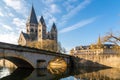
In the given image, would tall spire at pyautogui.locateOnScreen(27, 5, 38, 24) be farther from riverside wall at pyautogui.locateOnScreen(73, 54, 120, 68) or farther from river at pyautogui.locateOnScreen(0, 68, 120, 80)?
river at pyautogui.locateOnScreen(0, 68, 120, 80)

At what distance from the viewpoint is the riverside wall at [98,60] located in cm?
4888

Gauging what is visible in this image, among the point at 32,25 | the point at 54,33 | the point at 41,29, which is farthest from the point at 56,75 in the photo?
the point at 54,33

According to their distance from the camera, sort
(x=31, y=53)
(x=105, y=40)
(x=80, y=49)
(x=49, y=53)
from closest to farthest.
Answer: (x=105, y=40), (x=31, y=53), (x=49, y=53), (x=80, y=49)

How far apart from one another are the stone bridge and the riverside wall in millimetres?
7243

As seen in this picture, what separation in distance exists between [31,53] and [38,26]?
93.8 metres

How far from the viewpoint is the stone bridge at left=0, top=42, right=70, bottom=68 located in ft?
105

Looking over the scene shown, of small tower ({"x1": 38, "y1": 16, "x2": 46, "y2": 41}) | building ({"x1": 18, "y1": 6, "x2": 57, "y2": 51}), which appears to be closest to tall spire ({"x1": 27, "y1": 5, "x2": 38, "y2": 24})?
building ({"x1": 18, "y1": 6, "x2": 57, "y2": 51})

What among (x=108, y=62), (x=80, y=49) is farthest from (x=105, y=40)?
(x=80, y=49)

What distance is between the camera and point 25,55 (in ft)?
121

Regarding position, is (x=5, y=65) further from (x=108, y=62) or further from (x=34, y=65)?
(x=108, y=62)

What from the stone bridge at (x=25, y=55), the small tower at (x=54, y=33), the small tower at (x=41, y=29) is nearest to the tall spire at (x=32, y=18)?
the small tower at (x=41, y=29)

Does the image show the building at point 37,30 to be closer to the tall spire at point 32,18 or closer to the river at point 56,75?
the tall spire at point 32,18

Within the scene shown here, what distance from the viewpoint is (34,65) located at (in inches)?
1569

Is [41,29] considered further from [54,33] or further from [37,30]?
[54,33]
